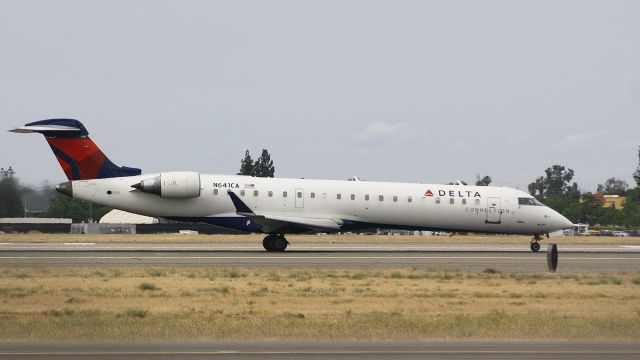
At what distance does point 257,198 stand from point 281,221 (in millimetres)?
1769

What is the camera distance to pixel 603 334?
1709 centimetres

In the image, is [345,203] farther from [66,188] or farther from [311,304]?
[311,304]

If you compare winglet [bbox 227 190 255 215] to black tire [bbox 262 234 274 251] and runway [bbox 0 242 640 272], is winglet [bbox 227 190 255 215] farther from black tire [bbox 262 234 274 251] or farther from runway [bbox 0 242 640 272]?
runway [bbox 0 242 640 272]

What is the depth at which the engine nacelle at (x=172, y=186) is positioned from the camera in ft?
135

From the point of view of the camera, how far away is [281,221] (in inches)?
1620

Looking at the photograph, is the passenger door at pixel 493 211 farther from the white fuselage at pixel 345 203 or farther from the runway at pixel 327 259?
the runway at pixel 327 259

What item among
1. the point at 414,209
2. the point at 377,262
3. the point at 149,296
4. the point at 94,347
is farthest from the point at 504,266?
the point at 94,347

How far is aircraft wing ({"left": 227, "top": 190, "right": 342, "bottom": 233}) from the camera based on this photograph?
41.1m

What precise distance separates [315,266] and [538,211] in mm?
15631

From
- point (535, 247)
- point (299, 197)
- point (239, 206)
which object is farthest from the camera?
point (535, 247)

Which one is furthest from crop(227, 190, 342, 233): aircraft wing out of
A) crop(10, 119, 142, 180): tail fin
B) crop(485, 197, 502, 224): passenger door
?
crop(485, 197, 502, 224): passenger door

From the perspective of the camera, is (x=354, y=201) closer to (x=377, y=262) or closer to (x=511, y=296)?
(x=377, y=262)

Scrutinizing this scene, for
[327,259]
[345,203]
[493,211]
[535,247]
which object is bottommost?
[327,259]

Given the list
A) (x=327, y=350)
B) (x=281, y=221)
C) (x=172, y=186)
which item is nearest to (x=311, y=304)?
(x=327, y=350)
